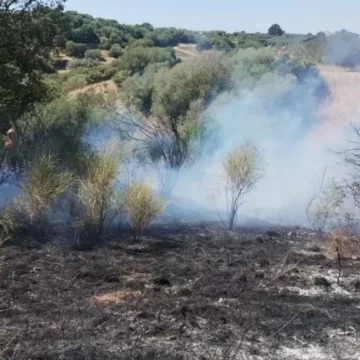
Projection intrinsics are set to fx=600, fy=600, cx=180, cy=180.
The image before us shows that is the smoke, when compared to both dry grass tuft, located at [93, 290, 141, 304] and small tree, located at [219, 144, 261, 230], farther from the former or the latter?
dry grass tuft, located at [93, 290, 141, 304]

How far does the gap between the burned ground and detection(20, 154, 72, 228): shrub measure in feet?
2.05

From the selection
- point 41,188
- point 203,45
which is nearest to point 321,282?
point 41,188

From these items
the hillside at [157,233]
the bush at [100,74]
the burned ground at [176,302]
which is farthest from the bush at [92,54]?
the burned ground at [176,302]

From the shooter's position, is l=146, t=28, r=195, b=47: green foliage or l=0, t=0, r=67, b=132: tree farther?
l=146, t=28, r=195, b=47: green foliage

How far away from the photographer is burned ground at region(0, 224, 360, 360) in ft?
20.0

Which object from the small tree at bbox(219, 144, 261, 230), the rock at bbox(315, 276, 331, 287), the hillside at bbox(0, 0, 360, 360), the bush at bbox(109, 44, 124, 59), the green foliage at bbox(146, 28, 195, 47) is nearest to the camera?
the hillside at bbox(0, 0, 360, 360)

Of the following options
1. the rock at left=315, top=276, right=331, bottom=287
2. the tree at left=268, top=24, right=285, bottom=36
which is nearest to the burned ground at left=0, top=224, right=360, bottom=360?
the rock at left=315, top=276, right=331, bottom=287

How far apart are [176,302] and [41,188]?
386 cm

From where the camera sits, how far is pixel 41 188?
10.1 m

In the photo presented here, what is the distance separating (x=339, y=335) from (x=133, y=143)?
29.8 feet

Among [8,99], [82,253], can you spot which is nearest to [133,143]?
[8,99]

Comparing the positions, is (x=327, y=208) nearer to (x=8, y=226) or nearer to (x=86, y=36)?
(x=8, y=226)

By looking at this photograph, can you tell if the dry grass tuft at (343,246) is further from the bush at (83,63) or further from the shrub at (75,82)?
the bush at (83,63)

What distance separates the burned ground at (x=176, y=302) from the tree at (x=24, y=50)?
14.3 ft
